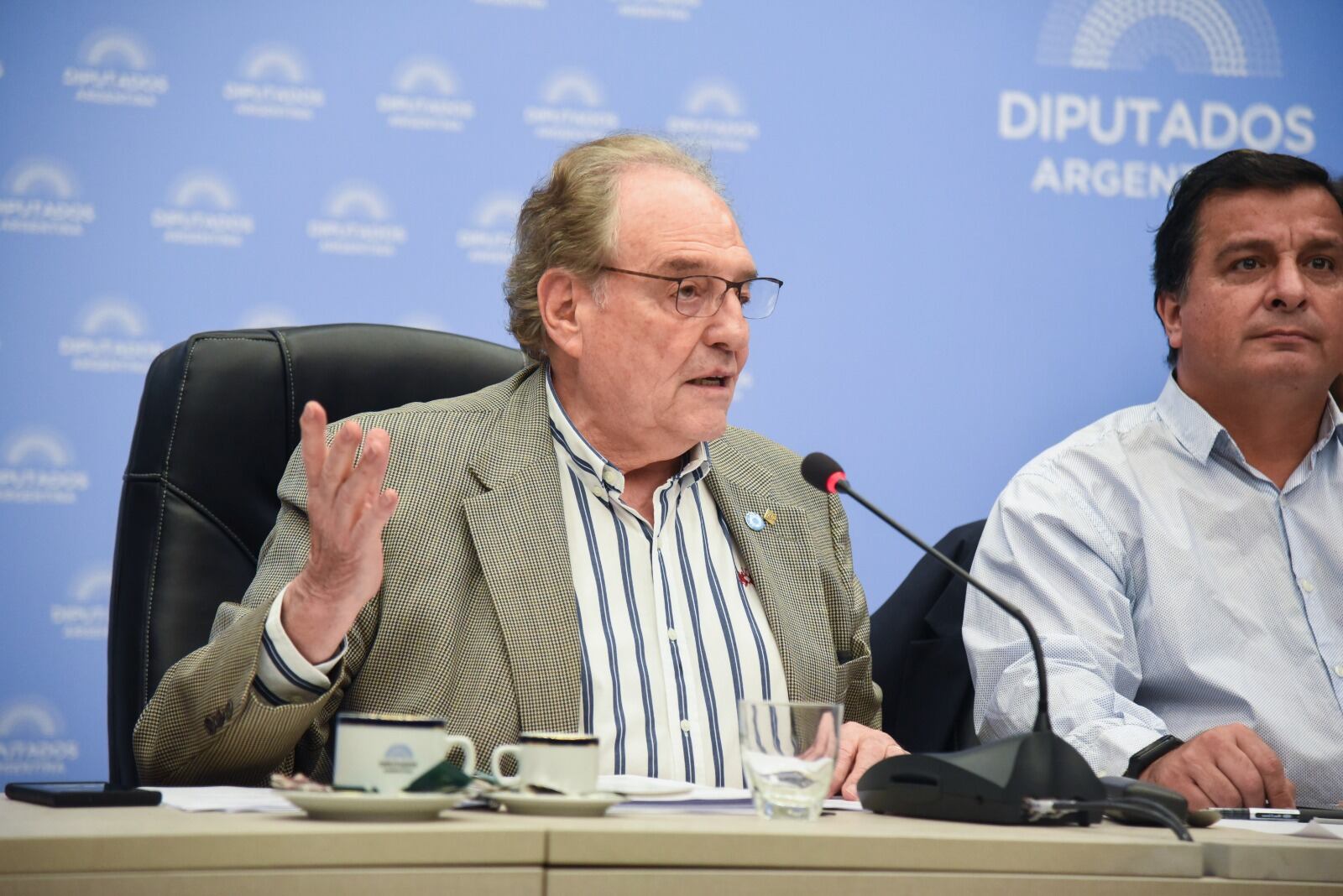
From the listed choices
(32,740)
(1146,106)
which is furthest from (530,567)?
(1146,106)

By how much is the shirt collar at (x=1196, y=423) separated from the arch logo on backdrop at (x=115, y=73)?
190 centimetres

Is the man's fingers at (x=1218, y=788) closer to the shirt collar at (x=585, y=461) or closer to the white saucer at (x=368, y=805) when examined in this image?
the shirt collar at (x=585, y=461)

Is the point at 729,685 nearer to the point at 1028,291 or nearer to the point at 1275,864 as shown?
the point at 1275,864

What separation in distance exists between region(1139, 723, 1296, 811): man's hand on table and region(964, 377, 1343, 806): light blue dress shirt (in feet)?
0.52

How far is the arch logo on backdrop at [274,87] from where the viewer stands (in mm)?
2621

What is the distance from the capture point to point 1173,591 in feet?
6.52

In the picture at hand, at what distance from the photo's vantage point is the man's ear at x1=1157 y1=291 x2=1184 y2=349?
88.7 inches

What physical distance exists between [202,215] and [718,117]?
1034 millimetres

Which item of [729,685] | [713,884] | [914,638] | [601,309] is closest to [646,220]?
[601,309]

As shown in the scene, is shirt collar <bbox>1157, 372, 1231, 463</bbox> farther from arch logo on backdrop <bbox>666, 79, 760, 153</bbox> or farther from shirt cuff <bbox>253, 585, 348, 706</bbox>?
shirt cuff <bbox>253, 585, 348, 706</bbox>

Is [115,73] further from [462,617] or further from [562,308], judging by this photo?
[462,617]

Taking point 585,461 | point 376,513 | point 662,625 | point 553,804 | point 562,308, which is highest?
point 562,308

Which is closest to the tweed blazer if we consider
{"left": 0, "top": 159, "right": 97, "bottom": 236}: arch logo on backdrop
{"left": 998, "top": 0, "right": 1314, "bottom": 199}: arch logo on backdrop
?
{"left": 0, "top": 159, "right": 97, "bottom": 236}: arch logo on backdrop

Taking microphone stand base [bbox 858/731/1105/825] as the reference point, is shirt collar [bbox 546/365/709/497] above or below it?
above
